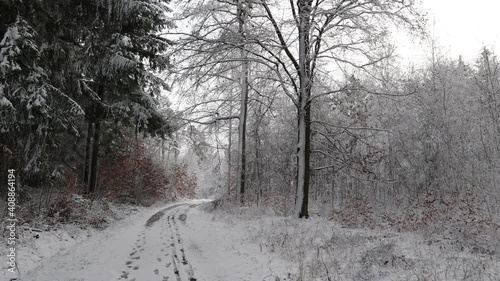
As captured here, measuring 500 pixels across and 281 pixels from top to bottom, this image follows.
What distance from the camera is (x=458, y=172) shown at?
32.6ft

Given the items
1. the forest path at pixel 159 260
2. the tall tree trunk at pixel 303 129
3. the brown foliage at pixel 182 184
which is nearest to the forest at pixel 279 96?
the tall tree trunk at pixel 303 129

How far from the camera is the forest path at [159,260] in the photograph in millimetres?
5285

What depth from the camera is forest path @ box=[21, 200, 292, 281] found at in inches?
208

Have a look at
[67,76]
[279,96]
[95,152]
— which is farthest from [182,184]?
[67,76]

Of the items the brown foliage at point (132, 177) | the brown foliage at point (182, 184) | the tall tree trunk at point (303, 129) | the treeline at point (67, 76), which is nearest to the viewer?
the treeline at point (67, 76)

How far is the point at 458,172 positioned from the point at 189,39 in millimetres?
9570

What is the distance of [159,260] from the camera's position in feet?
20.0

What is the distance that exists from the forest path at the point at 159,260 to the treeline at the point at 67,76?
327cm

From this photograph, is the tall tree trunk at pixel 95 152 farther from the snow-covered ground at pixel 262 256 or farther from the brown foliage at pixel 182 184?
the brown foliage at pixel 182 184

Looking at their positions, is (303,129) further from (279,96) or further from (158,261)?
(158,261)

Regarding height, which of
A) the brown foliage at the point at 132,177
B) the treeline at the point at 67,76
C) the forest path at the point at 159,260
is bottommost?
the forest path at the point at 159,260

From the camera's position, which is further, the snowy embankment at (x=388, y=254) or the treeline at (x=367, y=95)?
the treeline at (x=367, y=95)

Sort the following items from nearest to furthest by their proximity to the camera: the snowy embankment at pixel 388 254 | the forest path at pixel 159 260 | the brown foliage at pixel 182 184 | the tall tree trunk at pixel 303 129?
the snowy embankment at pixel 388 254 < the forest path at pixel 159 260 < the tall tree trunk at pixel 303 129 < the brown foliage at pixel 182 184

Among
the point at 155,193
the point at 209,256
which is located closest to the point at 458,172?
the point at 209,256
